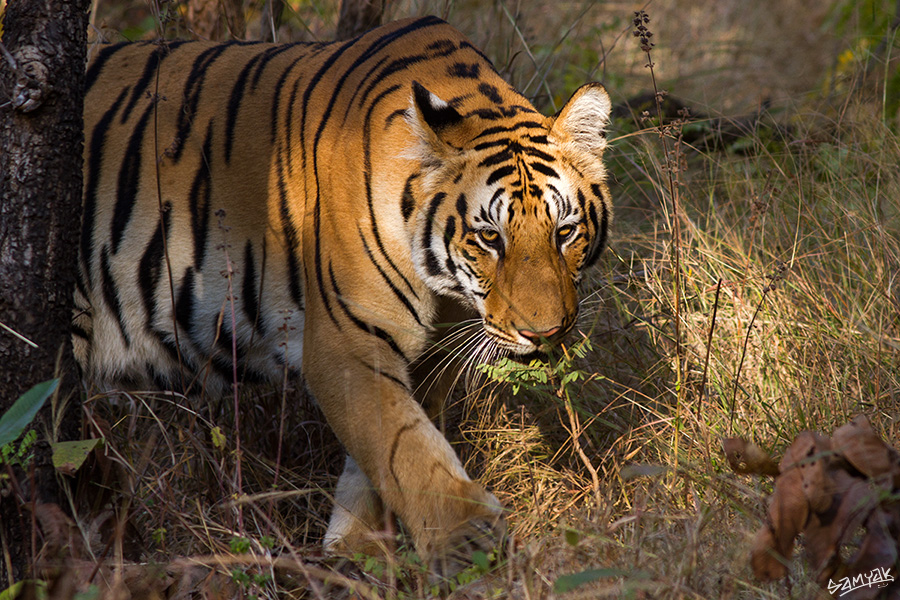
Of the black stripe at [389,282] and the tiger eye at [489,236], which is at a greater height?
the tiger eye at [489,236]

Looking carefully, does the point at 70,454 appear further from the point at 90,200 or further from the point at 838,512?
the point at 838,512

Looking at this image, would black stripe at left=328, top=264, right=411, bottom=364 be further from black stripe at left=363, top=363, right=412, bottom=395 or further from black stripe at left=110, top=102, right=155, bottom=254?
black stripe at left=110, top=102, right=155, bottom=254

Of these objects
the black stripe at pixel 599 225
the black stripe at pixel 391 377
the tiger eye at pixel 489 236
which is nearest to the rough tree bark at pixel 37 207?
the black stripe at pixel 391 377

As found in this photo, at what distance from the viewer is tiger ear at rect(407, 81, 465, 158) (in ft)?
8.52

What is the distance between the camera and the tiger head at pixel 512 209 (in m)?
2.57

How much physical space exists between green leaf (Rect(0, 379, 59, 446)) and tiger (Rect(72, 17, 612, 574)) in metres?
0.60

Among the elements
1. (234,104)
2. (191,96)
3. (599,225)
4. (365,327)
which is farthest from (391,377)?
(191,96)

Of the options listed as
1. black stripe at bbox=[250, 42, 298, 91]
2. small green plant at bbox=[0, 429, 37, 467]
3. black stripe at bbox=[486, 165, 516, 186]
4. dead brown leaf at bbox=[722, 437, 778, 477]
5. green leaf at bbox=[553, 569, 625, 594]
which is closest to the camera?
green leaf at bbox=[553, 569, 625, 594]

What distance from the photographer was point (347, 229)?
2.81m

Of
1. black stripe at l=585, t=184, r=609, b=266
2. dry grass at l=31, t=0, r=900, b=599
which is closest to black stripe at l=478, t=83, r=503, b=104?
black stripe at l=585, t=184, r=609, b=266

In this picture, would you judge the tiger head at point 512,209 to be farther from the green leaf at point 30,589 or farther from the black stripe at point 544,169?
the green leaf at point 30,589

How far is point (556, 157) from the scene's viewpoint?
272 cm

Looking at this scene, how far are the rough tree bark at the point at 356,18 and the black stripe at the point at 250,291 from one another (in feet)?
6.25

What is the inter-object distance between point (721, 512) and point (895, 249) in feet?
5.37
